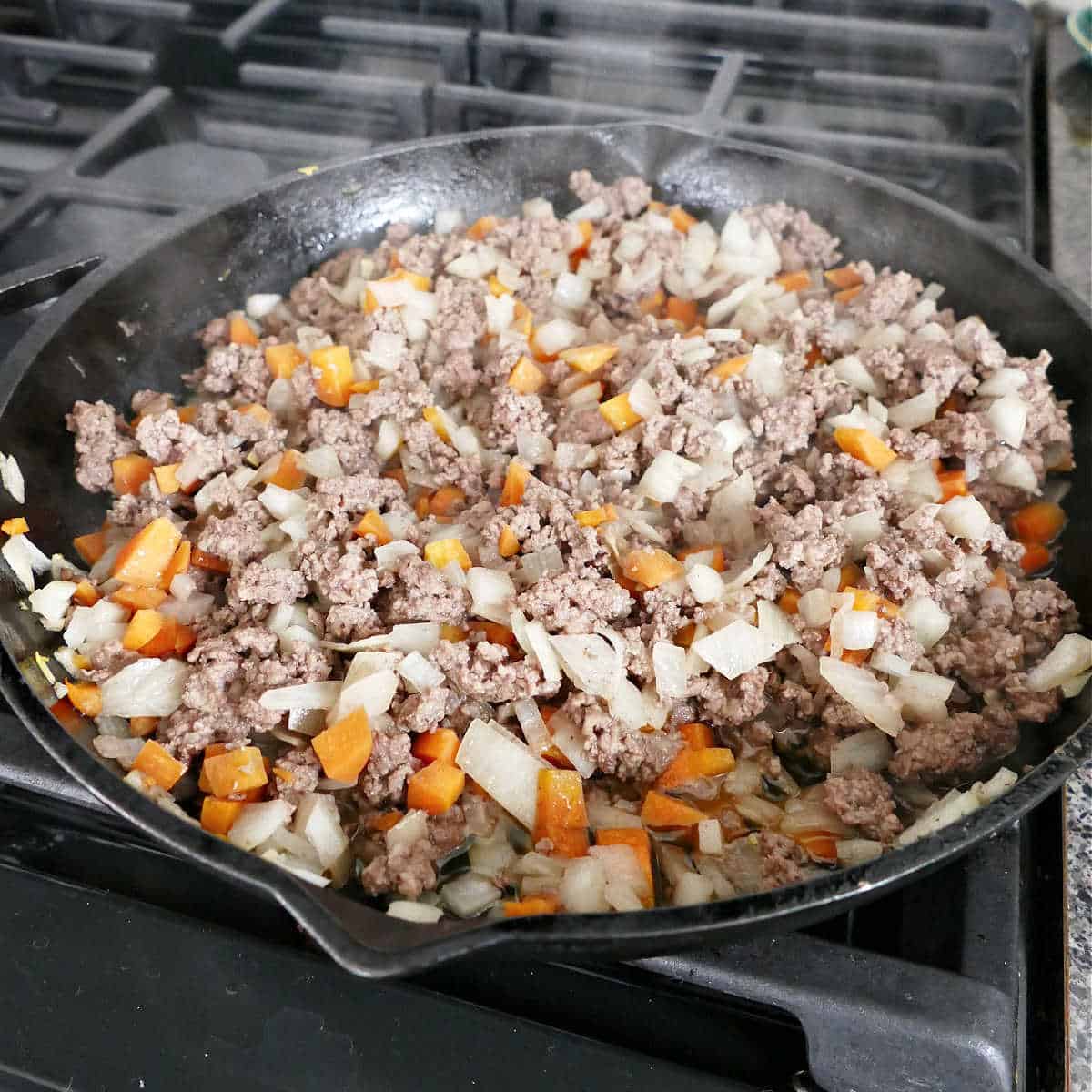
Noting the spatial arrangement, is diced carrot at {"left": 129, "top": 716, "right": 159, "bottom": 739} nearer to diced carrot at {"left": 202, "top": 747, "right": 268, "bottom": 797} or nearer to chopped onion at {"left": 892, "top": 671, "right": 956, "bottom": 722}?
diced carrot at {"left": 202, "top": 747, "right": 268, "bottom": 797}

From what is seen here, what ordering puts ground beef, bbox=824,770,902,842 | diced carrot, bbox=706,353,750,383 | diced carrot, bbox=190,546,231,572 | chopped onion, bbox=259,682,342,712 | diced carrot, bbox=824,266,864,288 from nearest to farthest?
ground beef, bbox=824,770,902,842
chopped onion, bbox=259,682,342,712
diced carrot, bbox=190,546,231,572
diced carrot, bbox=706,353,750,383
diced carrot, bbox=824,266,864,288

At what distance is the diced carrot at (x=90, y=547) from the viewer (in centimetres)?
151

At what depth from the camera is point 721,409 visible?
159 cm

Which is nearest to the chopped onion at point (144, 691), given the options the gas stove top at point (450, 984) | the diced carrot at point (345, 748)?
the gas stove top at point (450, 984)

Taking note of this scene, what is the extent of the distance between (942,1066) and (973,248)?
1268mm

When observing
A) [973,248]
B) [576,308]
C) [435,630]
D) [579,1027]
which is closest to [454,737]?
[435,630]

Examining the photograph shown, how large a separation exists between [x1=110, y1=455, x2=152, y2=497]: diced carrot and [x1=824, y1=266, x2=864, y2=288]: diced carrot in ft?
→ 4.06

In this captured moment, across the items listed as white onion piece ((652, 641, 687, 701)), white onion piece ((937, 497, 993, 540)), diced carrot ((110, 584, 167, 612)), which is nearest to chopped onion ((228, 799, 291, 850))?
diced carrot ((110, 584, 167, 612))

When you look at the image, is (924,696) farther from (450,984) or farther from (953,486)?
(450,984)

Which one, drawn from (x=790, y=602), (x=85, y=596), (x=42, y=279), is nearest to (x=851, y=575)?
(x=790, y=602)

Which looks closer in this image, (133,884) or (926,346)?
(133,884)

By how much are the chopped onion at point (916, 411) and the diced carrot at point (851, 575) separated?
307mm

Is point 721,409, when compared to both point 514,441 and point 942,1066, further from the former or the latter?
point 942,1066

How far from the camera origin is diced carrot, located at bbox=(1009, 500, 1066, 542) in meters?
1.50
